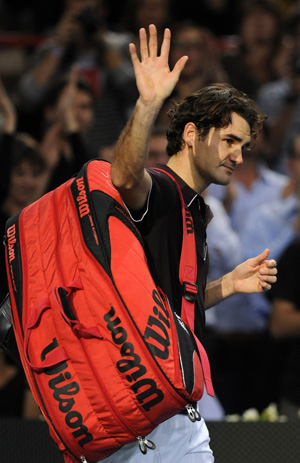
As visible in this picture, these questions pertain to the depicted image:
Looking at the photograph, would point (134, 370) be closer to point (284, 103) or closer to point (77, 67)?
point (77, 67)

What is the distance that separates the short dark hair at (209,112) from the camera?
9.00 feet

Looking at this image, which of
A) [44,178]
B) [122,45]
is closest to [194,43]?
[122,45]

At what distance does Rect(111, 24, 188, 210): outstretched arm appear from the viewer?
7.89 ft

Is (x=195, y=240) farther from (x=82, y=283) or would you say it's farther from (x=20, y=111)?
(x=20, y=111)

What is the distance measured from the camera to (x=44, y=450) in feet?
12.2

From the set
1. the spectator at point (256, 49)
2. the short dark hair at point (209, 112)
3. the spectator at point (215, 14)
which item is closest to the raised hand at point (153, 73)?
the short dark hair at point (209, 112)

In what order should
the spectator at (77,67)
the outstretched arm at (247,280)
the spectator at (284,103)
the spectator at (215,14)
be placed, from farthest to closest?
the spectator at (215,14), the spectator at (284,103), the spectator at (77,67), the outstretched arm at (247,280)

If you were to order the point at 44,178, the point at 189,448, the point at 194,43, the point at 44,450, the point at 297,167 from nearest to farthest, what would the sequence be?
the point at 189,448, the point at 44,450, the point at 44,178, the point at 297,167, the point at 194,43

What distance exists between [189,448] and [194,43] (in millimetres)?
4032

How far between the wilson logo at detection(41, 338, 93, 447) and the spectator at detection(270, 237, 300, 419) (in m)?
2.36

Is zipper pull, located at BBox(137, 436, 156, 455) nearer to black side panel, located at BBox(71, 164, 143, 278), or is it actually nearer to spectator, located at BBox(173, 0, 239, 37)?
black side panel, located at BBox(71, 164, 143, 278)

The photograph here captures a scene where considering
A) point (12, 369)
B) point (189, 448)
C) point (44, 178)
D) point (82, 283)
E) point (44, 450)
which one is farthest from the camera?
point (44, 178)

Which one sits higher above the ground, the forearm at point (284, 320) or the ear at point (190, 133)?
the ear at point (190, 133)

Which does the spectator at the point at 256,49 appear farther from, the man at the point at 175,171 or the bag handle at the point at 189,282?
the bag handle at the point at 189,282
